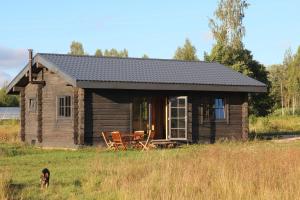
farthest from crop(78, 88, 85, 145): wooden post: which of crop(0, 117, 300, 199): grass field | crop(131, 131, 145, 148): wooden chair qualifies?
crop(0, 117, 300, 199): grass field

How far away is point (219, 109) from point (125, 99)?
4.51 m

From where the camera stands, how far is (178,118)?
22.8 metres

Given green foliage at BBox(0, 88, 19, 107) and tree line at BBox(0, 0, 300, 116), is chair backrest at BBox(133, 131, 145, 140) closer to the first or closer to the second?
tree line at BBox(0, 0, 300, 116)

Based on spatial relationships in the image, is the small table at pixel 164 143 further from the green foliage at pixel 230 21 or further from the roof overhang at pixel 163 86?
the green foliage at pixel 230 21

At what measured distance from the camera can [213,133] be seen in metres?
23.6

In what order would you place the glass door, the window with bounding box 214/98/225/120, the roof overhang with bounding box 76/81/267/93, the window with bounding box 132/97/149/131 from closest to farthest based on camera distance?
the roof overhang with bounding box 76/81/267/93 → the window with bounding box 132/97/149/131 → the glass door → the window with bounding box 214/98/225/120

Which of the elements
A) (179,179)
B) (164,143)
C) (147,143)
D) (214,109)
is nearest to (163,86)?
(164,143)

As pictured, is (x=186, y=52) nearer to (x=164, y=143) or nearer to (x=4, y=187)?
(x=164, y=143)

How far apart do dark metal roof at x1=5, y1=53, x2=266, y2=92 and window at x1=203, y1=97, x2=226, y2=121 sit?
0.88m

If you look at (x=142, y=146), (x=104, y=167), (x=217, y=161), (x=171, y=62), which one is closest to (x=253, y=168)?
(x=217, y=161)

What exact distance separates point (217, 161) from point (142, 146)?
9.33 metres

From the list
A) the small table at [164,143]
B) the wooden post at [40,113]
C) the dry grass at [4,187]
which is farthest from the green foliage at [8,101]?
the dry grass at [4,187]

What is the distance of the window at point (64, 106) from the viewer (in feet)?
72.4

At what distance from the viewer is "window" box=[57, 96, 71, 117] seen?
2206 centimetres
